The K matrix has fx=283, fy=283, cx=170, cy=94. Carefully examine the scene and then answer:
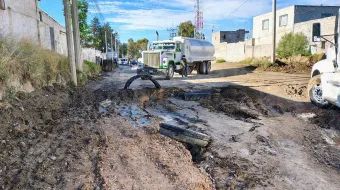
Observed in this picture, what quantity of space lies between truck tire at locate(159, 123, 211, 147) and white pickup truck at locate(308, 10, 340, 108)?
4.19 m

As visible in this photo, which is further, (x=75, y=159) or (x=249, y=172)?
(x=75, y=159)

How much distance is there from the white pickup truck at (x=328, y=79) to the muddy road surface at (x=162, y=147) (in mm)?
392

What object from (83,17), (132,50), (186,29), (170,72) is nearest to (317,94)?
(170,72)

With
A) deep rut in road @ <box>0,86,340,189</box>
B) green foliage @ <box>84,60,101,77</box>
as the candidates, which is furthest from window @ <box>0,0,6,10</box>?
green foliage @ <box>84,60,101,77</box>

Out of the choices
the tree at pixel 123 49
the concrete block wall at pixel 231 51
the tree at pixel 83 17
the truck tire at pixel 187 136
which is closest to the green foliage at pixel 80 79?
the truck tire at pixel 187 136

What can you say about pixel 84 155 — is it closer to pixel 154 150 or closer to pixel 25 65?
pixel 154 150

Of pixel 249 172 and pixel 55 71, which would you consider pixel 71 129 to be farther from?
pixel 55 71

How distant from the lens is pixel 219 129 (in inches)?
255

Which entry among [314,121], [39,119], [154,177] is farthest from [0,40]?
[314,121]

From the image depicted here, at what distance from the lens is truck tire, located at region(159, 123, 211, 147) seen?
5.31m

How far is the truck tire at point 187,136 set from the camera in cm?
531

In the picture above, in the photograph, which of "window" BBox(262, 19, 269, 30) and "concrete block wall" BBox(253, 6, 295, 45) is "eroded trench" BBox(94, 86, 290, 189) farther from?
"window" BBox(262, 19, 269, 30)

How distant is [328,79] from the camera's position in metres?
7.90

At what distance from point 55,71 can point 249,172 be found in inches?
386
